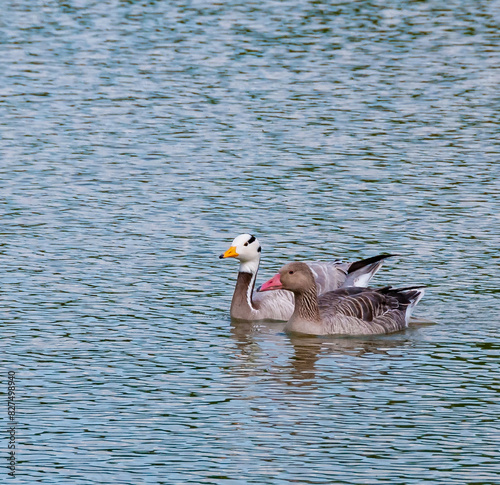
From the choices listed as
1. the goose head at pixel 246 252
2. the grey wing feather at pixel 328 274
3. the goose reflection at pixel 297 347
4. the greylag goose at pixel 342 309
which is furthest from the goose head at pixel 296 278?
the goose head at pixel 246 252

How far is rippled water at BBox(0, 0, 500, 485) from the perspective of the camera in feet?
49.8

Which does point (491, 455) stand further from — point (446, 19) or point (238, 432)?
point (446, 19)

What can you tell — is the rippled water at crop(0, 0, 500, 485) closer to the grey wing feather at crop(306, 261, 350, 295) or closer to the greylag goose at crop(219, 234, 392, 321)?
the greylag goose at crop(219, 234, 392, 321)

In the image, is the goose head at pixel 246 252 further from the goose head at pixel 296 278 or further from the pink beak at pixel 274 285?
the goose head at pixel 296 278

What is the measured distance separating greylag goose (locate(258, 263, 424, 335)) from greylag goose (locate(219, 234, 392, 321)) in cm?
62

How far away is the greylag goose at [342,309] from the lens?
20531 millimetres

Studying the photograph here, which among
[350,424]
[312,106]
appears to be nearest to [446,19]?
[312,106]

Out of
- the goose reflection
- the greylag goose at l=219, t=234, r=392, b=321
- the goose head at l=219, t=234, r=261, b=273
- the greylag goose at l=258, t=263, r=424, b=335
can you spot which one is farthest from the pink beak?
the goose head at l=219, t=234, r=261, b=273

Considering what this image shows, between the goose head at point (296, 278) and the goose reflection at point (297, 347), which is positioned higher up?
the goose head at point (296, 278)

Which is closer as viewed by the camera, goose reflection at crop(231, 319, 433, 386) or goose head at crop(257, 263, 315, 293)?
goose reflection at crop(231, 319, 433, 386)

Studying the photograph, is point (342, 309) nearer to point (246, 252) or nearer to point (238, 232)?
point (246, 252)

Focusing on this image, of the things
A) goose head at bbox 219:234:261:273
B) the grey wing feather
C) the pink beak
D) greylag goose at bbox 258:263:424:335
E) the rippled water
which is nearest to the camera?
the rippled water

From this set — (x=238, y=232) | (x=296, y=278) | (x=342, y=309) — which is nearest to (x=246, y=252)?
(x=296, y=278)

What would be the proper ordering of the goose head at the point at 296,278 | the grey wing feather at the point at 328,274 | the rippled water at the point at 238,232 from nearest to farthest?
1. the rippled water at the point at 238,232
2. the goose head at the point at 296,278
3. the grey wing feather at the point at 328,274
